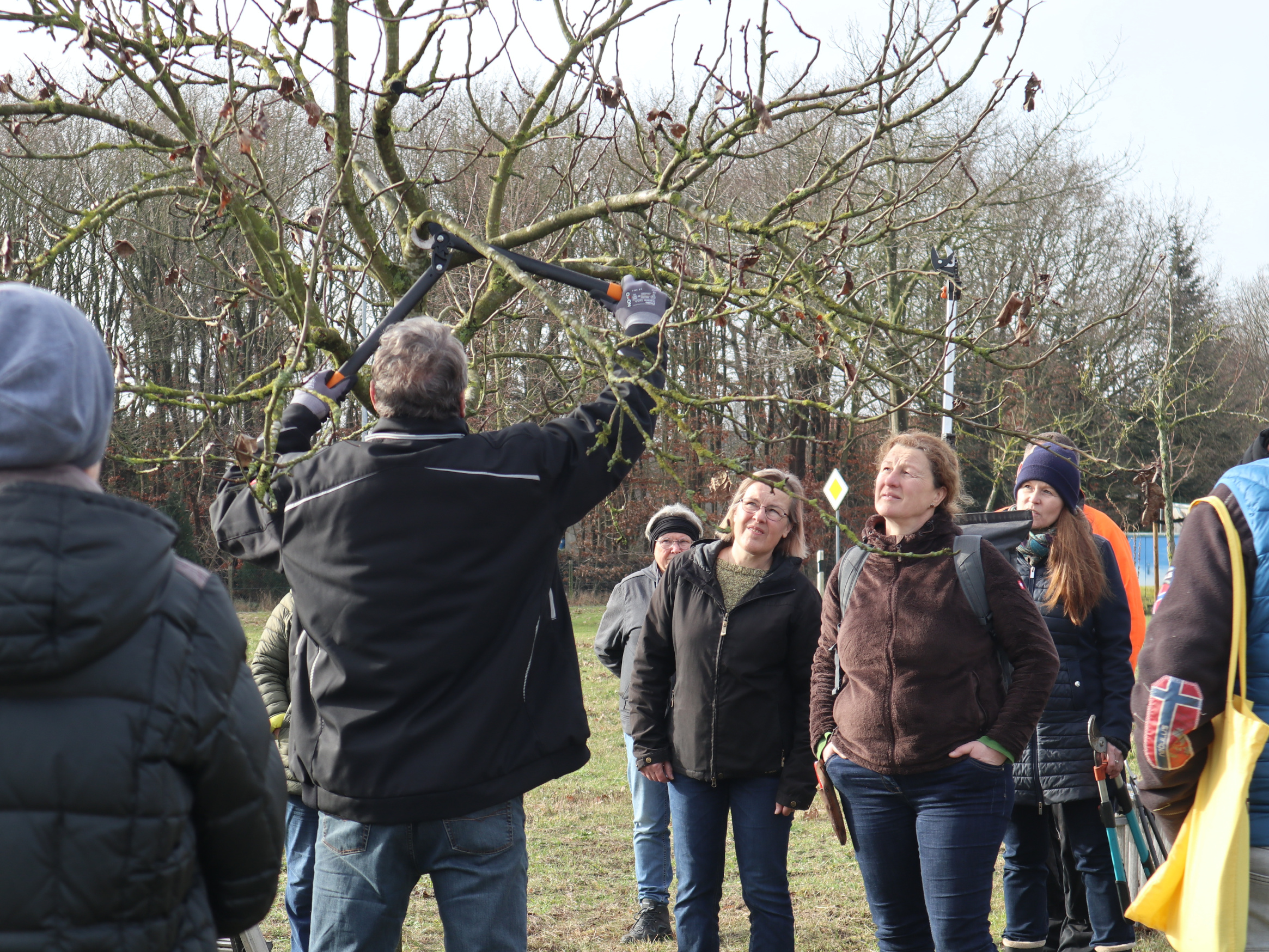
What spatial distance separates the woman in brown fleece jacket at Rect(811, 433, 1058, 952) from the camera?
3160 millimetres

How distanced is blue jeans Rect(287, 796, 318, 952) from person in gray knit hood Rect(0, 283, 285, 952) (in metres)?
2.78

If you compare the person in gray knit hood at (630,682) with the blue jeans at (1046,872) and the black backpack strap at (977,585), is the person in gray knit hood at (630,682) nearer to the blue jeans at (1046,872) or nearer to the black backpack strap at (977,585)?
the blue jeans at (1046,872)

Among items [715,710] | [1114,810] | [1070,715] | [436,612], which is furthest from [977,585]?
[436,612]

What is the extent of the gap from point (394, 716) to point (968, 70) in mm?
2407

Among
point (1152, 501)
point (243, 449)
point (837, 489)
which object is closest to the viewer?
point (243, 449)

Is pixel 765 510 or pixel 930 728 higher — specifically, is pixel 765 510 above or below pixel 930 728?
above

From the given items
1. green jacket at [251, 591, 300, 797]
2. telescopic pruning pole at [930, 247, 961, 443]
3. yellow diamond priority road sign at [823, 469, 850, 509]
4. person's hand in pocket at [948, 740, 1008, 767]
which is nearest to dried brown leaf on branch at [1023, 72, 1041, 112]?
telescopic pruning pole at [930, 247, 961, 443]

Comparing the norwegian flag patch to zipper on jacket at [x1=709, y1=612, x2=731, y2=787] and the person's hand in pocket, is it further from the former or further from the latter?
zipper on jacket at [x1=709, y1=612, x2=731, y2=787]

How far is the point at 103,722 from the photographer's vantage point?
1.37 metres

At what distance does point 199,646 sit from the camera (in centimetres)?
145

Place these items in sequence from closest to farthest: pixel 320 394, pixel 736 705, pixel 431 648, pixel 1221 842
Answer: pixel 1221 842
pixel 431 648
pixel 320 394
pixel 736 705

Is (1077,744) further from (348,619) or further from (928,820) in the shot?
(348,619)

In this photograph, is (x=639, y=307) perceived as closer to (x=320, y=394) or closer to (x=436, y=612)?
(x=320, y=394)

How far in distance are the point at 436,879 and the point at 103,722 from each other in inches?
50.4
